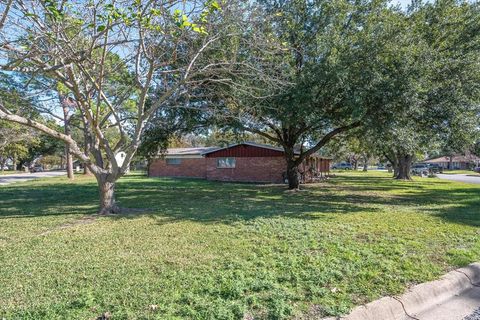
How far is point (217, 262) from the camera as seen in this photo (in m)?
4.69

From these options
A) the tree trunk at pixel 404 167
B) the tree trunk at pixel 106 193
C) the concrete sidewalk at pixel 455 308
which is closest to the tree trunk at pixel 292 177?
the tree trunk at pixel 106 193

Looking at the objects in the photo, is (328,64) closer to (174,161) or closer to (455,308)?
(455,308)

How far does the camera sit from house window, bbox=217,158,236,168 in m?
24.9

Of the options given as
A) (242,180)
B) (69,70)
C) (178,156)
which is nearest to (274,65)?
(69,70)

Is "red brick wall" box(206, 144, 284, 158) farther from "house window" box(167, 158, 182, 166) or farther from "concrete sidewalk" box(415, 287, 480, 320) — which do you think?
"concrete sidewalk" box(415, 287, 480, 320)

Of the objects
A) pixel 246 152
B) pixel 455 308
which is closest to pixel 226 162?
pixel 246 152

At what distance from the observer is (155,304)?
11.1ft

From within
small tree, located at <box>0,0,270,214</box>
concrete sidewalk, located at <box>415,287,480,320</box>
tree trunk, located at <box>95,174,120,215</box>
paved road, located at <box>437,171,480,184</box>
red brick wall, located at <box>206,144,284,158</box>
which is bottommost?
concrete sidewalk, located at <box>415,287,480,320</box>

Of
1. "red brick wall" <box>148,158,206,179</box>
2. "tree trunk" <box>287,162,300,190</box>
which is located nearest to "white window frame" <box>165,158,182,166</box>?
"red brick wall" <box>148,158,206,179</box>

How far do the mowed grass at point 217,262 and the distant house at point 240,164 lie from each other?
13739 millimetres

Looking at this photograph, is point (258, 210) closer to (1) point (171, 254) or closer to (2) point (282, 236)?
(2) point (282, 236)

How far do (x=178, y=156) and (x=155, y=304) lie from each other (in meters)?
26.6

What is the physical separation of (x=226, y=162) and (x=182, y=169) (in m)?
6.12

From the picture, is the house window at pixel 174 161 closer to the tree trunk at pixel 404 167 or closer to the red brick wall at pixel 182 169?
the red brick wall at pixel 182 169
